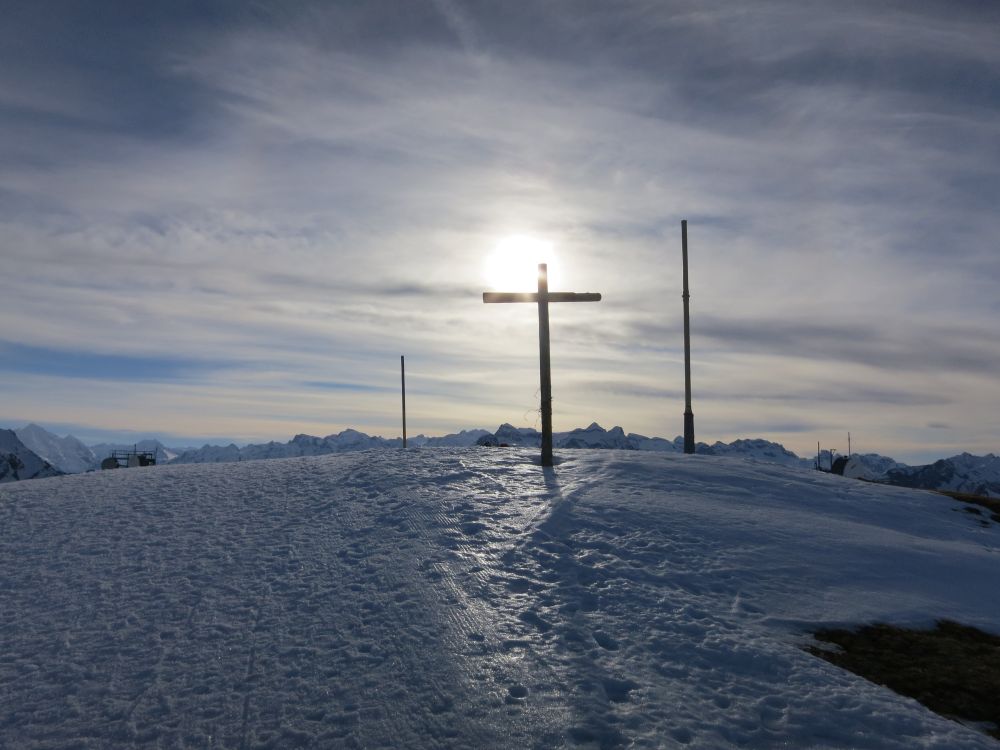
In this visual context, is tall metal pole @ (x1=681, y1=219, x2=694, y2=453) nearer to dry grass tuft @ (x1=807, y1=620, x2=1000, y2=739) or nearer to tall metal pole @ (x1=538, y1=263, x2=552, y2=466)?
tall metal pole @ (x1=538, y1=263, x2=552, y2=466)

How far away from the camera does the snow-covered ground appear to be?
6574mm

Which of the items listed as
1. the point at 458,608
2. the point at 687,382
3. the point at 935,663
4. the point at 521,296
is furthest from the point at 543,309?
the point at 935,663

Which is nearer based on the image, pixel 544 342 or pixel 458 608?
pixel 458 608

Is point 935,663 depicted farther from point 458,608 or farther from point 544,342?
point 544,342

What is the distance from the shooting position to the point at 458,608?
28.5 ft

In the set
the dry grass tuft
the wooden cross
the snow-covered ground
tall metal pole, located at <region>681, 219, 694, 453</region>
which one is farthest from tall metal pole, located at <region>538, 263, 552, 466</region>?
the dry grass tuft

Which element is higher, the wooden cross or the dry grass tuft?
the wooden cross

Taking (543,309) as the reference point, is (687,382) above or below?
below

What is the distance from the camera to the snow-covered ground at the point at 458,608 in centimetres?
657

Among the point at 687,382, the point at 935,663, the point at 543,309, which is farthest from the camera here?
the point at 687,382

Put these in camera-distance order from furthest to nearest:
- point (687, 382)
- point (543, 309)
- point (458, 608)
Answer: point (687, 382) → point (543, 309) → point (458, 608)

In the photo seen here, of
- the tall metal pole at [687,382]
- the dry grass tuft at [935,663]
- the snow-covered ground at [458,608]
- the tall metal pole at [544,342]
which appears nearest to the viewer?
the snow-covered ground at [458,608]

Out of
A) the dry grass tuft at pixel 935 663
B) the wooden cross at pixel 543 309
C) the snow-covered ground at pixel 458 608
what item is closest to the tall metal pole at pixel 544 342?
the wooden cross at pixel 543 309

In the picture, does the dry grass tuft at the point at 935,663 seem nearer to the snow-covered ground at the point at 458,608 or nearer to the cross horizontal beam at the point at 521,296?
the snow-covered ground at the point at 458,608
